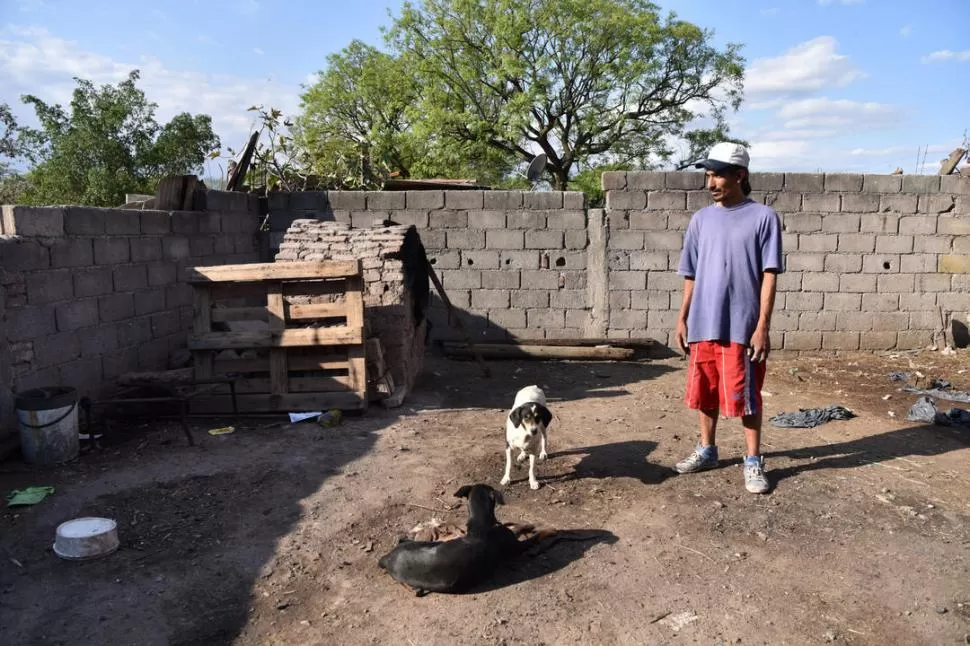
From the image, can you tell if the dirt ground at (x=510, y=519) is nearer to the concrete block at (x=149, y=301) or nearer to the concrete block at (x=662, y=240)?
the concrete block at (x=149, y=301)

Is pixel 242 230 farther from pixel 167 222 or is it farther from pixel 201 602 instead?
pixel 201 602

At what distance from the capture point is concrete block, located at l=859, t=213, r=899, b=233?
27.2 feet

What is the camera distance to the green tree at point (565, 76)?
30.2 meters

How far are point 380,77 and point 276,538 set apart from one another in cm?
3384

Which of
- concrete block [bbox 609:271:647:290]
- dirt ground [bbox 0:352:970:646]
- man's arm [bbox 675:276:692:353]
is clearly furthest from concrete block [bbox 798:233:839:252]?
man's arm [bbox 675:276:692:353]

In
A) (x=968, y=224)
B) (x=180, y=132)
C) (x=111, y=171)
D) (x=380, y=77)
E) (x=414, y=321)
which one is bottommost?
(x=414, y=321)

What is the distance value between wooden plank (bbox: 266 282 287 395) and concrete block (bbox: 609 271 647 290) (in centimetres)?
441

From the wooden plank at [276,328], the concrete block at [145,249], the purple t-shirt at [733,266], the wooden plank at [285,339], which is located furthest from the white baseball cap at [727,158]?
the concrete block at [145,249]

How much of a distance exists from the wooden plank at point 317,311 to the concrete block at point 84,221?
175 cm

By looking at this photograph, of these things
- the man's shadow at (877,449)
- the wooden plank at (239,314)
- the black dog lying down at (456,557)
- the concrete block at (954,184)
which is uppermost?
the concrete block at (954,184)

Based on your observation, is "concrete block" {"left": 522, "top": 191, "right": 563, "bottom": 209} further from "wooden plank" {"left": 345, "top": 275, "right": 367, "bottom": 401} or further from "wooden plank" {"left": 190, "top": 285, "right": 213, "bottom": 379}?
"wooden plank" {"left": 190, "top": 285, "right": 213, "bottom": 379}

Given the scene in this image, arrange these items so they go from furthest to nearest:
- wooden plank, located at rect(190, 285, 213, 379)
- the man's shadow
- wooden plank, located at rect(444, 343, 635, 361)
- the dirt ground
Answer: wooden plank, located at rect(444, 343, 635, 361) → wooden plank, located at rect(190, 285, 213, 379) → the man's shadow → the dirt ground

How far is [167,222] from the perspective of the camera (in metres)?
6.71

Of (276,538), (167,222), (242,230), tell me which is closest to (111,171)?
(242,230)
